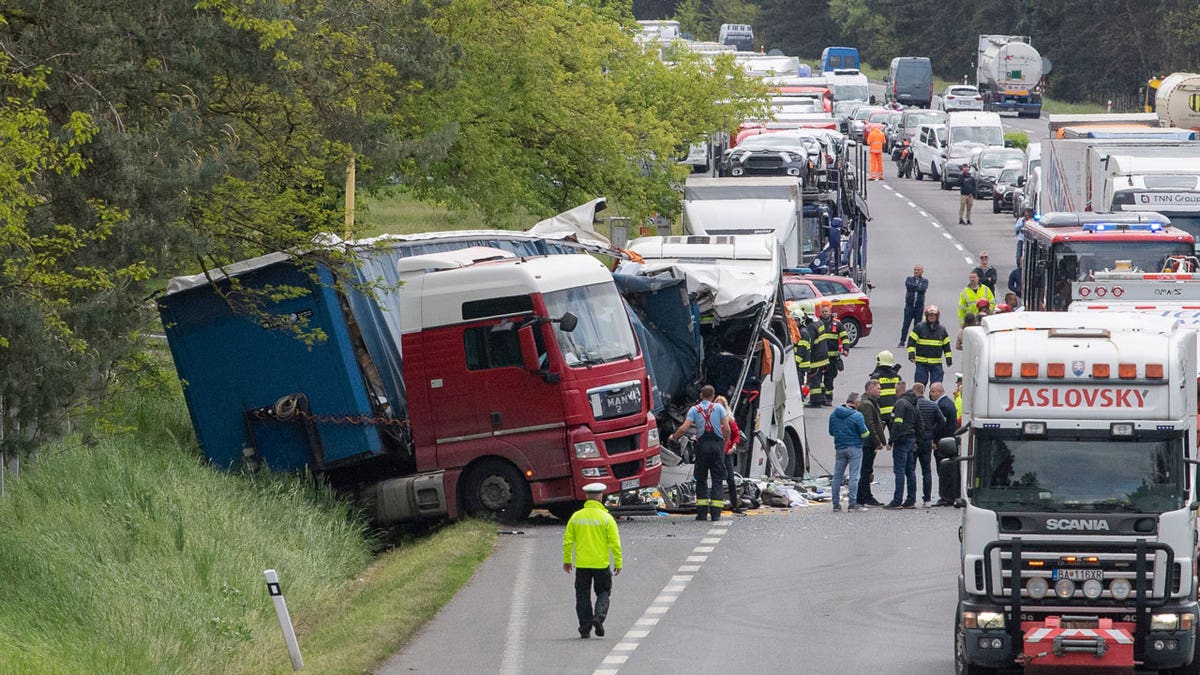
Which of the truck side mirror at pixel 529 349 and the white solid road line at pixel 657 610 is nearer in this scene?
the white solid road line at pixel 657 610

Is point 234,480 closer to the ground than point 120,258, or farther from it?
closer to the ground

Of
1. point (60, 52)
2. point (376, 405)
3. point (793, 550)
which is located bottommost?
point (793, 550)

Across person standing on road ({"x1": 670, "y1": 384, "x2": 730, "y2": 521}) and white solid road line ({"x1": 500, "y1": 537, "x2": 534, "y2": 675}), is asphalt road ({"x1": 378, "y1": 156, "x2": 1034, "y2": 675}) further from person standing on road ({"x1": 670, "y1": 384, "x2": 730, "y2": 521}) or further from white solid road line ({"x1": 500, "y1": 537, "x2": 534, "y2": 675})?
person standing on road ({"x1": 670, "y1": 384, "x2": 730, "y2": 521})

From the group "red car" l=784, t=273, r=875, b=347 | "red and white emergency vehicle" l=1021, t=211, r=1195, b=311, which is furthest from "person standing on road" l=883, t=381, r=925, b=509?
"red car" l=784, t=273, r=875, b=347

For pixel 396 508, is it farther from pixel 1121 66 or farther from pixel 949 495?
pixel 1121 66

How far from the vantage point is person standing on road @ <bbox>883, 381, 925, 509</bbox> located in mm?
21562

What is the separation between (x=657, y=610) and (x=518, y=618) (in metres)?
1.23

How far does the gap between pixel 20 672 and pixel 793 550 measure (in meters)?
8.42

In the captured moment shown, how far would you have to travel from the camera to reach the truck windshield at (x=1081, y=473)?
41.4ft

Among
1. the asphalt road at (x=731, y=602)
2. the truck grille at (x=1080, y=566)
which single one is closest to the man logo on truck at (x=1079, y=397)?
the truck grille at (x=1080, y=566)

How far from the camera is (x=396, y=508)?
21.0 meters

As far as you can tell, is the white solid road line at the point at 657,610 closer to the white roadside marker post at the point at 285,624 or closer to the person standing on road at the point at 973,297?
the white roadside marker post at the point at 285,624

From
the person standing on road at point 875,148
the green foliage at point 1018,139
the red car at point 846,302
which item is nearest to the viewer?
the red car at point 846,302

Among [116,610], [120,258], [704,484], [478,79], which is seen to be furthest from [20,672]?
[478,79]
